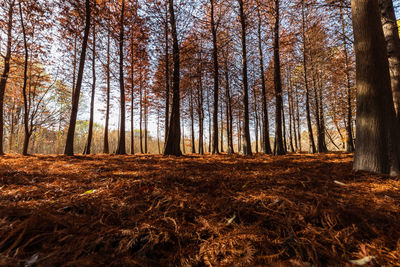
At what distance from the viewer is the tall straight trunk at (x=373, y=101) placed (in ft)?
8.58

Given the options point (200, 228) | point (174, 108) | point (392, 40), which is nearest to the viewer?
point (200, 228)

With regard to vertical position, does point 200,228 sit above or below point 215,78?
below

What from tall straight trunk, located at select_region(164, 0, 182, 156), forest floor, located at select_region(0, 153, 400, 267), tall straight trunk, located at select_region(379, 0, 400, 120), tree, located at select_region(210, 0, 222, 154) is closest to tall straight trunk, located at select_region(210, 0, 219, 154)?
tree, located at select_region(210, 0, 222, 154)

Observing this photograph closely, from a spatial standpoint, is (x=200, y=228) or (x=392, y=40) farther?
(x=392, y=40)

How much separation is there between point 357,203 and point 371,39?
3284 millimetres


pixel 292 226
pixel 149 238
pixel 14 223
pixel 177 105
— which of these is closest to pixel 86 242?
pixel 149 238

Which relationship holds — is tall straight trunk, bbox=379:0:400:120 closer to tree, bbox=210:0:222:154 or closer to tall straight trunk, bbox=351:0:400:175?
tall straight trunk, bbox=351:0:400:175

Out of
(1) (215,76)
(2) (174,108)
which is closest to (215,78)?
(1) (215,76)

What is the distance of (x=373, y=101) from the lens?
8.88ft

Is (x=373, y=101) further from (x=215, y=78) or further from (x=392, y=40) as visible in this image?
(x=215, y=78)

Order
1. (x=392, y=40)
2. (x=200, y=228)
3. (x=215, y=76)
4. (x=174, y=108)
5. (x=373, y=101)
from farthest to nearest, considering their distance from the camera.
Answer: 1. (x=215, y=76)
2. (x=174, y=108)
3. (x=392, y=40)
4. (x=373, y=101)
5. (x=200, y=228)

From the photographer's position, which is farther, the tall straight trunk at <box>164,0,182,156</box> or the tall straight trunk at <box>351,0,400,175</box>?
the tall straight trunk at <box>164,0,182,156</box>

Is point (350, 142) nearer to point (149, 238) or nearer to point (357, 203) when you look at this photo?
point (357, 203)

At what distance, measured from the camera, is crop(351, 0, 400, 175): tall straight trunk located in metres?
2.62
